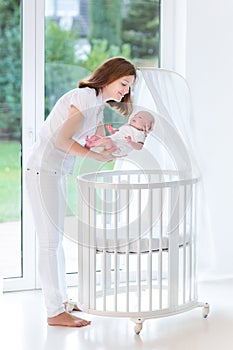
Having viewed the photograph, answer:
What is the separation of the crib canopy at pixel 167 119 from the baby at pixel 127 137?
10.4 inches

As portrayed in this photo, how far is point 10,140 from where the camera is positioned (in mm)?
3857

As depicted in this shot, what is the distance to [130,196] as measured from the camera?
3338 mm

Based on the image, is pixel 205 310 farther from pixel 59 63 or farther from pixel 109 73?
pixel 59 63

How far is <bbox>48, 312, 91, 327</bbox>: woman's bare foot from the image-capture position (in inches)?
131

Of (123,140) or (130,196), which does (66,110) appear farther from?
(130,196)

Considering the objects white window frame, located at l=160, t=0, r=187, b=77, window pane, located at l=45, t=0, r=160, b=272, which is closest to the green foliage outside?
window pane, located at l=45, t=0, r=160, b=272

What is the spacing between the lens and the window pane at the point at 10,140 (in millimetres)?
3803

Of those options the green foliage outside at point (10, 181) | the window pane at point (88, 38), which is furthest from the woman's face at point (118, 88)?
the green foliage outside at point (10, 181)

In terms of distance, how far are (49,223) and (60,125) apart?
0.45 meters

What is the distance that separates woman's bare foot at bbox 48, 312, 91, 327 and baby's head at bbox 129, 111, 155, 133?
3.06ft

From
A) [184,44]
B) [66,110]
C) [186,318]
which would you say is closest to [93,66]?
[184,44]

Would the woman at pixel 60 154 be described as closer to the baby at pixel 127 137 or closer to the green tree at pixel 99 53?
the baby at pixel 127 137

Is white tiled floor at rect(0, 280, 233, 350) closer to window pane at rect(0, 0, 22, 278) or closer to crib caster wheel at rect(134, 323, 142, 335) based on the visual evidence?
crib caster wheel at rect(134, 323, 142, 335)

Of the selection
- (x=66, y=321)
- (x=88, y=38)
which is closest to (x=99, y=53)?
(x=88, y=38)
